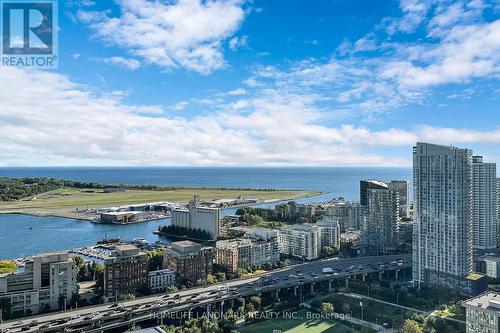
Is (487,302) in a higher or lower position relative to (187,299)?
higher

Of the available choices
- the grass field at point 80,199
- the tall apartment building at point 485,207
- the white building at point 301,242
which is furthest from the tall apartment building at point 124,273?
the grass field at point 80,199

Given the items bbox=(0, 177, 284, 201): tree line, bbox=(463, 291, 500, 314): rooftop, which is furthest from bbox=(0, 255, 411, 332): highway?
bbox=(0, 177, 284, 201): tree line

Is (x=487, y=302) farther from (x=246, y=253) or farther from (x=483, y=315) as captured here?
(x=246, y=253)

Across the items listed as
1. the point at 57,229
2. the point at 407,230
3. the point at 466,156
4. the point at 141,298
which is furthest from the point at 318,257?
the point at 57,229

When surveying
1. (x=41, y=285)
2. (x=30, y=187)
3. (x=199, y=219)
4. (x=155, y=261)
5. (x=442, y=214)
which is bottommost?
(x=155, y=261)

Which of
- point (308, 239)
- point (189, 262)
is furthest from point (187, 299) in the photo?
point (308, 239)

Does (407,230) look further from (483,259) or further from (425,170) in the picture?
(425,170)
